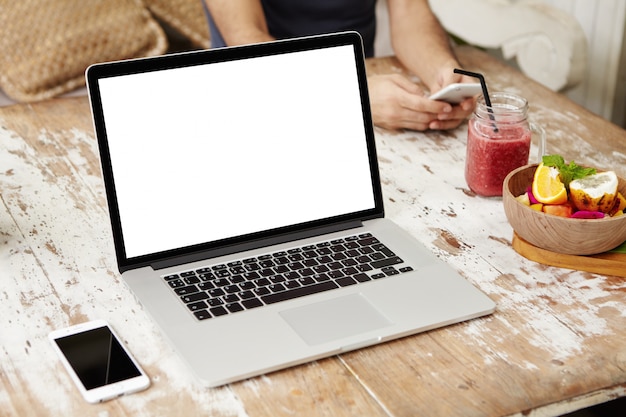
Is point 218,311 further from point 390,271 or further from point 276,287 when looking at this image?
Result: point 390,271

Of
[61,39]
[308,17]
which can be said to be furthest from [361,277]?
[61,39]

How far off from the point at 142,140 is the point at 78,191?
0.92 ft

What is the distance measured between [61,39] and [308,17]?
0.59m

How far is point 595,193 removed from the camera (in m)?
1.03

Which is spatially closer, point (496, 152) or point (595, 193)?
point (595, 193)

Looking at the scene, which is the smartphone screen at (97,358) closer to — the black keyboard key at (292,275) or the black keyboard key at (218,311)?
the black keyboard key at (218,311)

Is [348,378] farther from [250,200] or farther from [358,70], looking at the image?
[358,70]

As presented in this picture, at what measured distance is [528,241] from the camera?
1062 millimetres

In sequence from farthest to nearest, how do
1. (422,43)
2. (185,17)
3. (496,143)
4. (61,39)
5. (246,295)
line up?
(185,17), (61,39), (422,43), (496,143), (246,295)

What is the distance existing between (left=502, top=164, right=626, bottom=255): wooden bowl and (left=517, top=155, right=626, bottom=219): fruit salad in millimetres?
22

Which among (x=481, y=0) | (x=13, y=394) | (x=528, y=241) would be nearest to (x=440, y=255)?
(x=528, y=241)

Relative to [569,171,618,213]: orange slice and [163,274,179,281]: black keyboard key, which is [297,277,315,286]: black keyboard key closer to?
[163,274,179,281]: black keyboard key

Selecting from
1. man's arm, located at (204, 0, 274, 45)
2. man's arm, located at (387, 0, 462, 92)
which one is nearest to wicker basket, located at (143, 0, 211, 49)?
man's arm, located at (204, 0, 274, 45)

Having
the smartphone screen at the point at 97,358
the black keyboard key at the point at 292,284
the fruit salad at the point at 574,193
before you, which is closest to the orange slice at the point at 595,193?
the fruit salad at the point at 574,193
